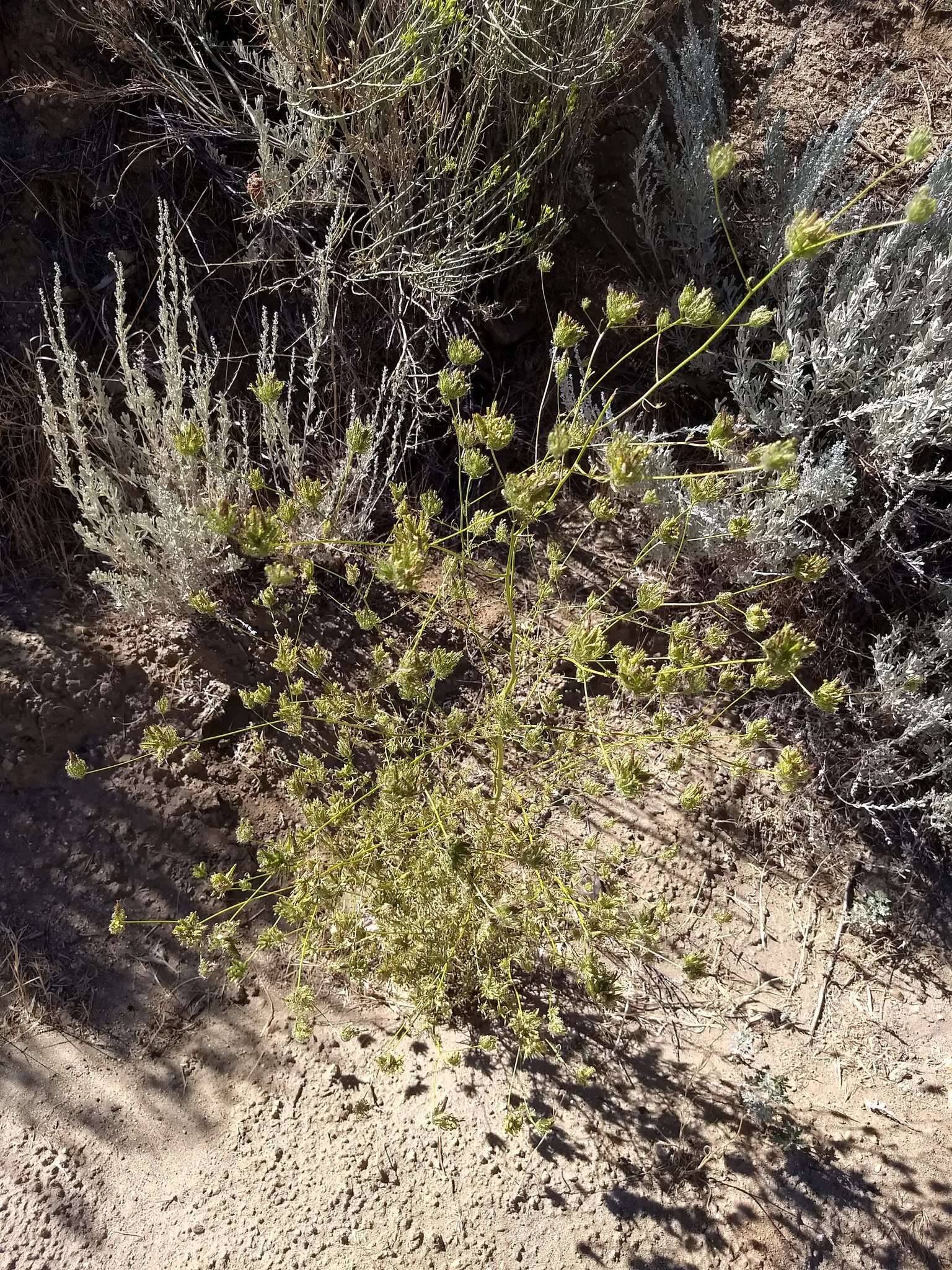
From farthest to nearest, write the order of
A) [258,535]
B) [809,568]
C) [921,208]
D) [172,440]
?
1. [172,440]
2. [809,568]
3. [258,535]
4. [921,208]

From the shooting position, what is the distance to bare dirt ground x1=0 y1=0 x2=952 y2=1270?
6.82ft

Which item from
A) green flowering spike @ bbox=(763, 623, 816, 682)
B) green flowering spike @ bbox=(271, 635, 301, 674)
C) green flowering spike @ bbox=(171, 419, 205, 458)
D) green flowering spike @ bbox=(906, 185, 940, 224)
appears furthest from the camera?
green flowering spike @ bbox=(271, 635, 301, 674)

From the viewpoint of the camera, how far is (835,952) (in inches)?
104

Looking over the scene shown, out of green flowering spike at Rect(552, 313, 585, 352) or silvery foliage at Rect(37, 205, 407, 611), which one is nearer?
green flowering spike at Rect(552, 313, 585, 352)

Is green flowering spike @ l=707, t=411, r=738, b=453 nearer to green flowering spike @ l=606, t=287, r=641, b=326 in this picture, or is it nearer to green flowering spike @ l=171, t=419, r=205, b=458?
green flowering spike @ l=606, t=287, r=641, b=326

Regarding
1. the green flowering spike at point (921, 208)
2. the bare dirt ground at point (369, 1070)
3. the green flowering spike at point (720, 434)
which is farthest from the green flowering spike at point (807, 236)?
the bare dirt ground at point (369, 1070)

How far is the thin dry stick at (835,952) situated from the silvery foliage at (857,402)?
0.22 metres

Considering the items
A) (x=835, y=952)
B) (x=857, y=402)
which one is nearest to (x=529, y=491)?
(x=857, y=402)

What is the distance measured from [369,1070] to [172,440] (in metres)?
1.71

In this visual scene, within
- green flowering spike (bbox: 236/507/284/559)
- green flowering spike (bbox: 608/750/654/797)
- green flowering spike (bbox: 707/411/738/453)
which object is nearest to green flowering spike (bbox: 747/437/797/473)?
green flowering spike (bbox: 707/411/738/453)

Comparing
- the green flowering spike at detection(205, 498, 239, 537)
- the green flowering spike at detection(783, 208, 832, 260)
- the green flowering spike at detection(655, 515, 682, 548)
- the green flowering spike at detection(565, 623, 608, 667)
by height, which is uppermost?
the green flowering spike at detection(783, 208, 832, 260)

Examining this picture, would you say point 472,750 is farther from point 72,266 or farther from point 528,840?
point 72,266

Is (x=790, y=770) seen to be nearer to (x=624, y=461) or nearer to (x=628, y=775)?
(x=628, y=775)

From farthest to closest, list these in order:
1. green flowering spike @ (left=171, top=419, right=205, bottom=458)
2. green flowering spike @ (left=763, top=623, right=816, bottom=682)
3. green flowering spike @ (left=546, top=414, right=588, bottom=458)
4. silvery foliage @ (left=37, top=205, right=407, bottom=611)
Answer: silvery foliage @ (left=37, top=205, right=407, bottom=611), green flowering spike @ (left=763, top=623, right=816, bottom=682), green flowering spike @ (left=171, top=419, right=205, bottom=458), green flowering spike @ (left=546, top=414, right=588, bottom=458)
